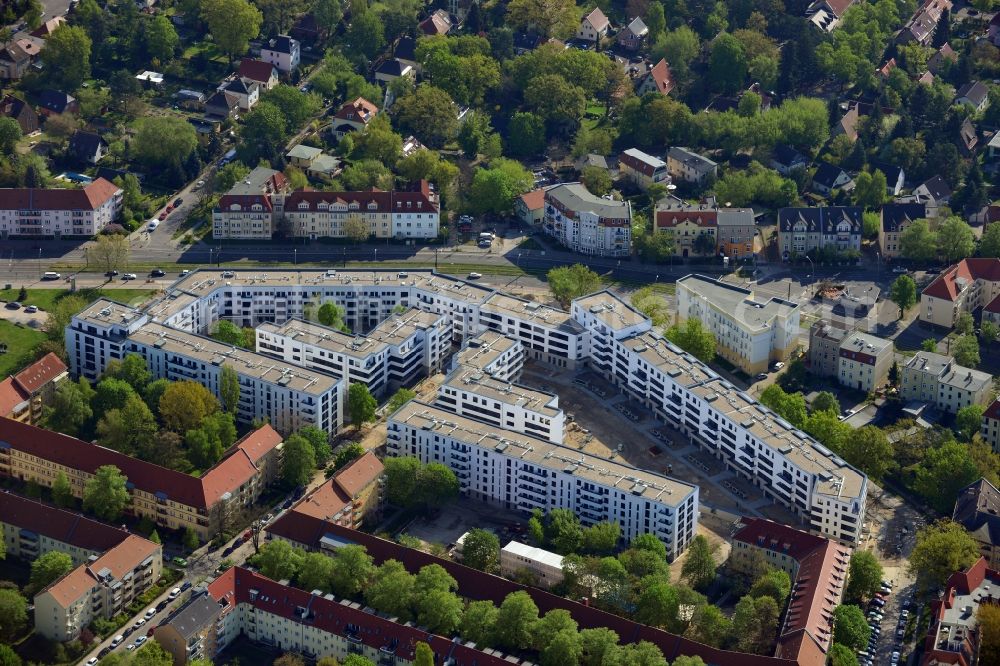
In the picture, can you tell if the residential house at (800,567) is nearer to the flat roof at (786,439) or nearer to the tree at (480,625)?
the flat roof at (786,439)

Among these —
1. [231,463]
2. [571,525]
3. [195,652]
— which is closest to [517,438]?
[571,525]

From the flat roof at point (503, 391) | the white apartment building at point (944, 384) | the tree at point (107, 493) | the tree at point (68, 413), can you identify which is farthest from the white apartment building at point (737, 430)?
the tree at point (107, 493)

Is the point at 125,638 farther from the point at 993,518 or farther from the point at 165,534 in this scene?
the point at 993,518

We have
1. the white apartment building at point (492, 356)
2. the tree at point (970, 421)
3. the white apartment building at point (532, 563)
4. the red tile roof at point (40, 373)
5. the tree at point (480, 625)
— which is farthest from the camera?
the white apartment building at point (492, 356)

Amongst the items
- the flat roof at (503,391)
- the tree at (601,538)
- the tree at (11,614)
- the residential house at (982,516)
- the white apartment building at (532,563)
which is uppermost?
the flat roof at (503,391)

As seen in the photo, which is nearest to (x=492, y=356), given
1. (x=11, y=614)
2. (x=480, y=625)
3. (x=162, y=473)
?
(x=162, y=473)

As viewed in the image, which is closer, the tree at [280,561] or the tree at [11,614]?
the tree at [11,614]

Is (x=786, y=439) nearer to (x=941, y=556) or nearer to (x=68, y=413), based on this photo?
(x=941, y=556)
